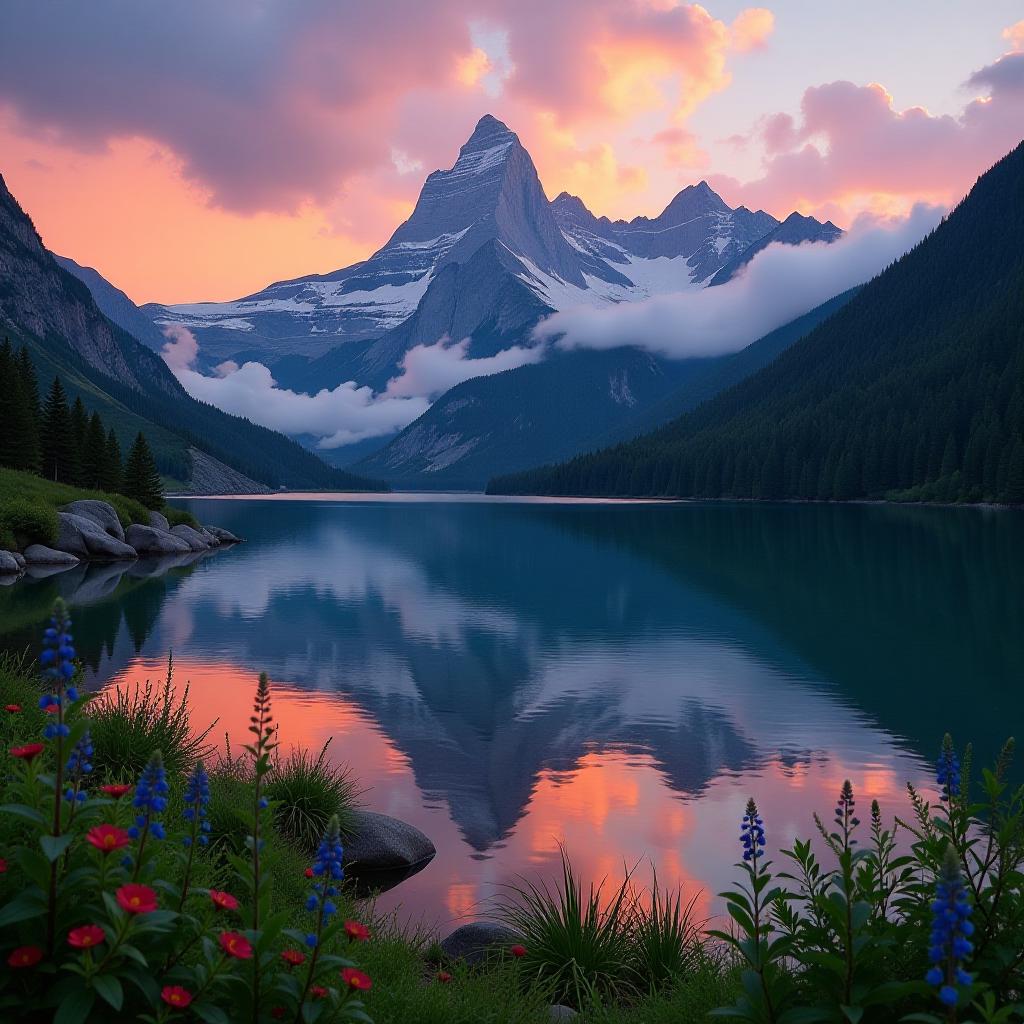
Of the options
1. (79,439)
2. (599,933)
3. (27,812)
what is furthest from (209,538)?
(27,812)

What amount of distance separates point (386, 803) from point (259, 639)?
21241mm

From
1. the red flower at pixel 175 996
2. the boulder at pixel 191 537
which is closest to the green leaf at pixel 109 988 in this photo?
the red flower at pixel 175 996

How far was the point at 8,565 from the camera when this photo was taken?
55.2 meters

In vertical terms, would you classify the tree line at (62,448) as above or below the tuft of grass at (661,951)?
above

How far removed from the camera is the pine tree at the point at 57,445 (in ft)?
339

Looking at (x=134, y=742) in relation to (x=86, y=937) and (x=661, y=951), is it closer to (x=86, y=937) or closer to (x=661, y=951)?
(x=661, y=951)

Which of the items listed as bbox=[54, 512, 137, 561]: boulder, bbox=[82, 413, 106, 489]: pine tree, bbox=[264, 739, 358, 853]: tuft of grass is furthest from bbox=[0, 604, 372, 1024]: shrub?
bbox=[82, 413, 106, 489]: pine tree

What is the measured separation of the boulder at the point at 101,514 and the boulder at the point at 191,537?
6.87m

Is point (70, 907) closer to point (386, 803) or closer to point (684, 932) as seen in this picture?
point (684, 932)

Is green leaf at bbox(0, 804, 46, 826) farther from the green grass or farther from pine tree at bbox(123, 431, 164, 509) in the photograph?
pine tree at bbox(123, 431, 164, 509)

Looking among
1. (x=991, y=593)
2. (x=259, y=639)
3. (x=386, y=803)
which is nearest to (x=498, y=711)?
(x=386, y=803)

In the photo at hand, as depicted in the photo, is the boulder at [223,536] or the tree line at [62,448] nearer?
the boulder at [223,536]

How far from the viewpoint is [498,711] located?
26344mm

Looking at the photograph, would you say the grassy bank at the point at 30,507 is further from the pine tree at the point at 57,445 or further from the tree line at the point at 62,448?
the pine tree at the point at 57,445
